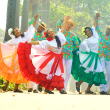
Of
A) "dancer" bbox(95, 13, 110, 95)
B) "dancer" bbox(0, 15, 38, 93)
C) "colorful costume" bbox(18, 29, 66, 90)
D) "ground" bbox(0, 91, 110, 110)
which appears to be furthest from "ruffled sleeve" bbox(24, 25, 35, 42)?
"ground" bbox(0, 91, 110, 110)

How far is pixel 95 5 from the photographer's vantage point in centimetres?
2461

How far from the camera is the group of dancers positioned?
6.99 metres

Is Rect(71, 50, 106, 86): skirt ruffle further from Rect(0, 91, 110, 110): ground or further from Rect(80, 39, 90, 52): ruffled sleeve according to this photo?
Rect(0, 91, 110, 110): ground

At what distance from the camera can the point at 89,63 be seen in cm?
834

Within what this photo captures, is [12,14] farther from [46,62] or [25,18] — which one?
[46,62]

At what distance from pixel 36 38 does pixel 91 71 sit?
6.41 ft

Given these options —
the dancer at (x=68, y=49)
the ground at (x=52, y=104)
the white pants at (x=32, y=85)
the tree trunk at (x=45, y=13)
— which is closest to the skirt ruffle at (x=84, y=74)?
the dancer at (x=68, y=49)

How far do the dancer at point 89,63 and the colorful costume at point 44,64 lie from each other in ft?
4.80

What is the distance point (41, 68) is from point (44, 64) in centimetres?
13

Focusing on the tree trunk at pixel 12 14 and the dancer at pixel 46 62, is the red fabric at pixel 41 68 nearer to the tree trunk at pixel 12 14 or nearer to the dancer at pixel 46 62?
the dancer at pixel 46 62

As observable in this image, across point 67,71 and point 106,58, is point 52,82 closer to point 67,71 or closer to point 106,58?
point 67,71

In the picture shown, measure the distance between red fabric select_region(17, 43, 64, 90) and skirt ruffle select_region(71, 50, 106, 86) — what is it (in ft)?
4.77

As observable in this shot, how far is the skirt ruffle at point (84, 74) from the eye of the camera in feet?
26.4

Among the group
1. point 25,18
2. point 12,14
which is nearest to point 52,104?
point 12,14
